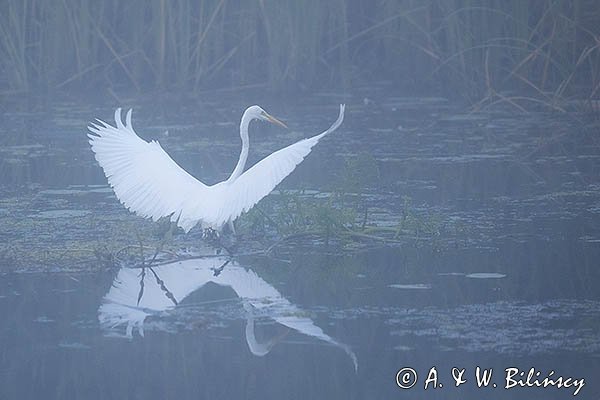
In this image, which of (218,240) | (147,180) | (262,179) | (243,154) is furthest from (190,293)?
(243,154)

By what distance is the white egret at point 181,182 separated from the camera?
5789 millimetres

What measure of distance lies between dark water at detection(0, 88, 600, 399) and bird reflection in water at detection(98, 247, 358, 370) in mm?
12

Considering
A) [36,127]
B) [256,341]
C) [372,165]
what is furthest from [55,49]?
[256,341]

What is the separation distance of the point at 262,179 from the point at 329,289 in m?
0.69

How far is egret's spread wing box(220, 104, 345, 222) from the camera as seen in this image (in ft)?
18.9

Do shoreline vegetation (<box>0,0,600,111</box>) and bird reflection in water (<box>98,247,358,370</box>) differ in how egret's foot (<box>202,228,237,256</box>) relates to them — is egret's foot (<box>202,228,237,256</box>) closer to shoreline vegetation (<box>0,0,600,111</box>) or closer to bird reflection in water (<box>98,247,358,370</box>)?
bird reflection in water (<box>98,247,358,370</box>)

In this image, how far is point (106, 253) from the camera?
5.91m

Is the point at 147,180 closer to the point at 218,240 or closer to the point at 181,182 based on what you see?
the point at 181,182

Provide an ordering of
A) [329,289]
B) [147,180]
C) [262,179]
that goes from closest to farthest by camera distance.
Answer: [329,289]
[262,179]
[147,180]

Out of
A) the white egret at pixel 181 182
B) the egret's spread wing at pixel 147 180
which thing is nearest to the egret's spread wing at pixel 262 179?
the white egret at pixel 181 182

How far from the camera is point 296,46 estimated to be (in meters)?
10.9

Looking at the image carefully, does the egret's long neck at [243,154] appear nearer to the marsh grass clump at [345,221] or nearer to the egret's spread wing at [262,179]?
the marsh grass clump at [345,221]

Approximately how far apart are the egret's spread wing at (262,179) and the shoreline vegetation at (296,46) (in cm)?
460

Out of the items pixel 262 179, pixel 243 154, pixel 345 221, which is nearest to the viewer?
pixel 262 179
